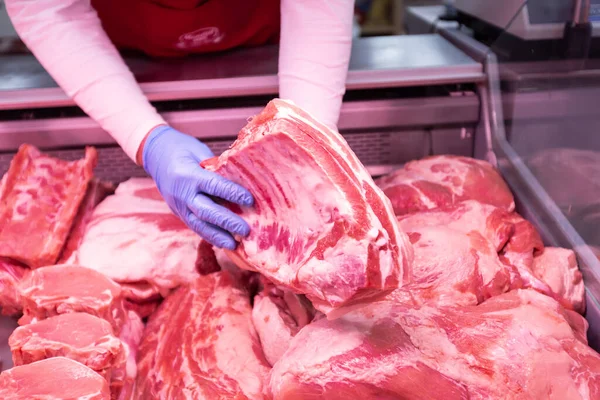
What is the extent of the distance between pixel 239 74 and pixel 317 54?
16.6 inches

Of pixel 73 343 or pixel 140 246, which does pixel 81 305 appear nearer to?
pixel 73 343

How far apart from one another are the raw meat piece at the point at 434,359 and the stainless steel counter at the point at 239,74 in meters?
1.17

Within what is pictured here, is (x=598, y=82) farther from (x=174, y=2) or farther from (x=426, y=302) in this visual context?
(x=174, y=2)

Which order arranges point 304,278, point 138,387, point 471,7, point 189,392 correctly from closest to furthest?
point 304,278 < point 189,392 < point 138,387 < point 471,7

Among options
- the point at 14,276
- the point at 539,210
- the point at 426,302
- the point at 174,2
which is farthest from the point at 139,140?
the point at 539,210

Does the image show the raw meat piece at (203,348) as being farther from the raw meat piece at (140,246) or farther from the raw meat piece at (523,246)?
the raw meat piece at (523,246)

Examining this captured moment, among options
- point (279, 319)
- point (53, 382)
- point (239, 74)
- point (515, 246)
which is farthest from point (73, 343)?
point (515, 246)

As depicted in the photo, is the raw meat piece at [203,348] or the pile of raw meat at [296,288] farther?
the raw meat piece at [203,348]

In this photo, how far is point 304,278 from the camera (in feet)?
4.38

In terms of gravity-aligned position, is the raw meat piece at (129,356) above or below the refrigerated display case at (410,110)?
below

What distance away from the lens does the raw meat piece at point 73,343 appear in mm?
1503

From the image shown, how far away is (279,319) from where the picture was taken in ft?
5.51

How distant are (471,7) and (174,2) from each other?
1577 millimetres

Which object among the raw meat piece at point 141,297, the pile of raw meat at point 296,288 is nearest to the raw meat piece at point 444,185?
the pile of raw meat at point 296,288
